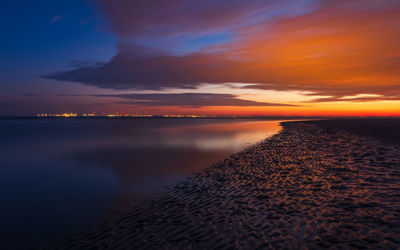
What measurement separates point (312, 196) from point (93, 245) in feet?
29.2

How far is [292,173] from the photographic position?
14.4m

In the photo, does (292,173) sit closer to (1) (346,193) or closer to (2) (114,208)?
(1) (346,193)

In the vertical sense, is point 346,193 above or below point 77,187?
above

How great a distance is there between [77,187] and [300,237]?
12849 millimetres

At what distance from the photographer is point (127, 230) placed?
7762 millimetres

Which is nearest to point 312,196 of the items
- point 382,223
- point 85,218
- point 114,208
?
point 382,223

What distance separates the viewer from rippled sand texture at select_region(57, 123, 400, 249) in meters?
6.73

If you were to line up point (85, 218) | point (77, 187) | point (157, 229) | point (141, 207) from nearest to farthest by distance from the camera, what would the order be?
point (157, 229) < point (85, 218) < point (141, 207) < point (77, 187)

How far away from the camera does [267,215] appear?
841 centimetres

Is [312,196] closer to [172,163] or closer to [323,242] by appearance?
[323,242]

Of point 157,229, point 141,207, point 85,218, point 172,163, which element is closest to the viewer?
point 157,229

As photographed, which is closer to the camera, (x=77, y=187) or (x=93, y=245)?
(x=93, y=245)

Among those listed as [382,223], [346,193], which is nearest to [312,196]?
[346,193]

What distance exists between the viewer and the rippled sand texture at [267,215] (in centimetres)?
673
